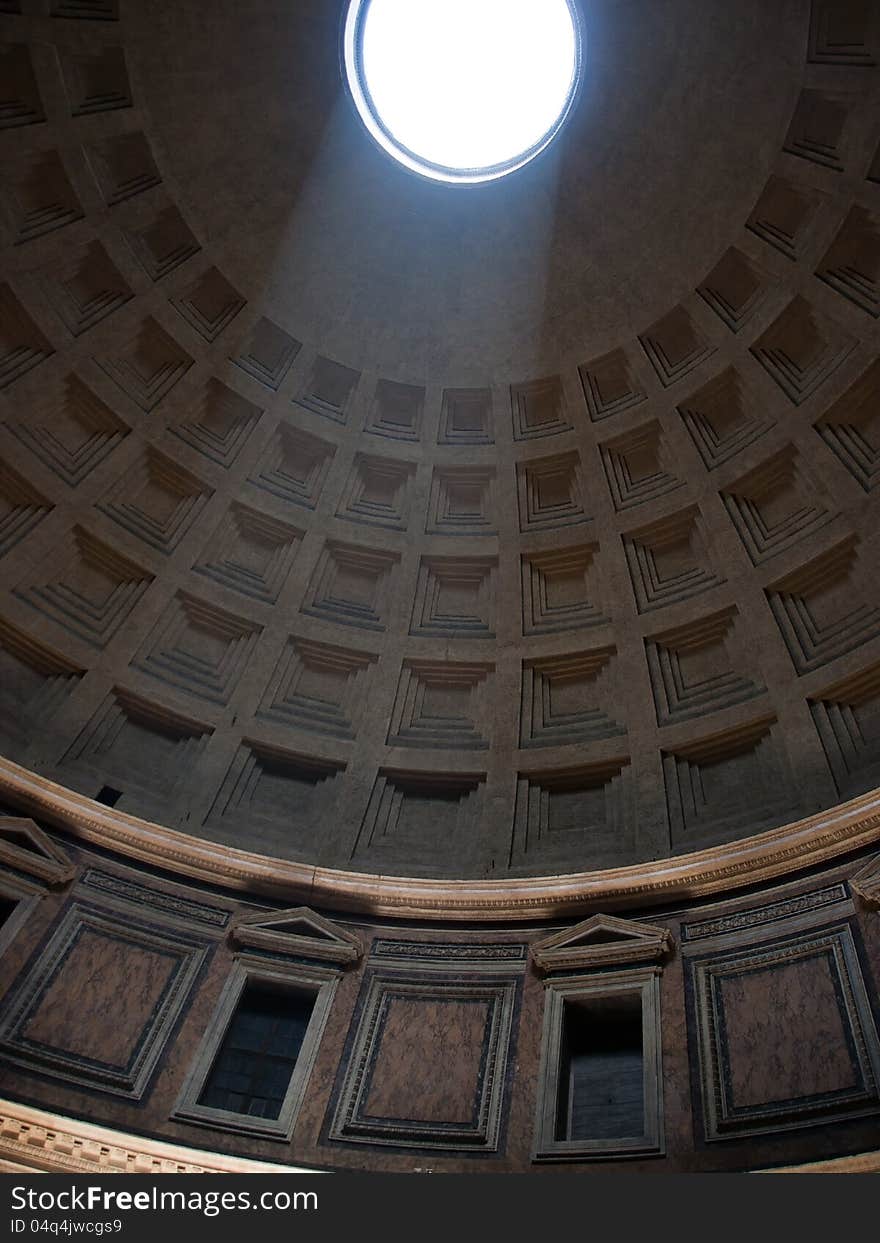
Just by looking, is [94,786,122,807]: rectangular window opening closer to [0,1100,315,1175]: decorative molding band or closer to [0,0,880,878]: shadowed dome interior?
[0,0,880,878]: shadowed dome interior

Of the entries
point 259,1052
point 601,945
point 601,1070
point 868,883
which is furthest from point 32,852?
point 868,883

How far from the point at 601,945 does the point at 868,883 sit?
366cm

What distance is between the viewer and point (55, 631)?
16891 millimetres

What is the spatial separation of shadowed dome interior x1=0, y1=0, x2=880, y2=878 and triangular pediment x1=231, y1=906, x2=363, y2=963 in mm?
1587

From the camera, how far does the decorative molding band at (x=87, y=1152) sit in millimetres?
10940

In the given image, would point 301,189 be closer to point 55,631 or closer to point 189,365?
point 189,365

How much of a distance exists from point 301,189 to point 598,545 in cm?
919

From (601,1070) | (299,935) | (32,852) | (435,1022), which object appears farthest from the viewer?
(299,935)

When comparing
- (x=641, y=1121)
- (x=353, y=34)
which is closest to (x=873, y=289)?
(x=353, y=34)

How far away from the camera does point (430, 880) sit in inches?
596

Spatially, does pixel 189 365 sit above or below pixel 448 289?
below

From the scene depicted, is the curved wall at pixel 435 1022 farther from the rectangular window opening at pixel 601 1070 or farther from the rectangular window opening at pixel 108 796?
the rectangular window opening at pixel 108 796

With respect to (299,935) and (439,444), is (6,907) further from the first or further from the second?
(439,444)

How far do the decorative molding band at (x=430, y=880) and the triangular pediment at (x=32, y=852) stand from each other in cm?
45
